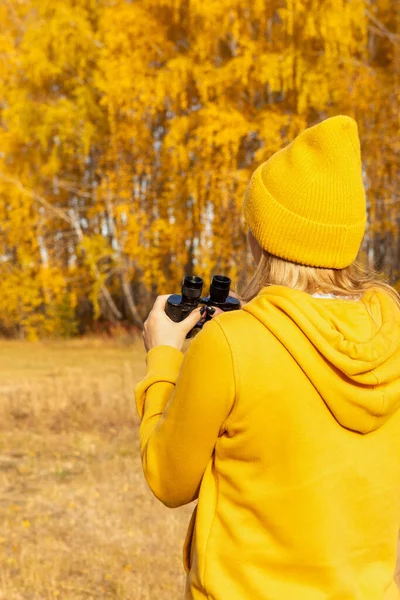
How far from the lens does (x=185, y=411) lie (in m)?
1.33

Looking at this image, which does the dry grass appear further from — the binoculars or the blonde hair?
the blonde hair

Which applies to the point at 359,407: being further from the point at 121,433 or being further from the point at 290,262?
the point at 121,433

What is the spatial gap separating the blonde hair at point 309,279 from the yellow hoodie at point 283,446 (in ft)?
0.13

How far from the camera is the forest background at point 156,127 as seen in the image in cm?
1452

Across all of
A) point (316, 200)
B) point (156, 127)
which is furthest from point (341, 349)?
point (156, 127)

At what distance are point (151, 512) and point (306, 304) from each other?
494 centimetres

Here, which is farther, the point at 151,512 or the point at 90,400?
the point at 90,400

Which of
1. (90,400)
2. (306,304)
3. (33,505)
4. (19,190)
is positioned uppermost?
(306,304)

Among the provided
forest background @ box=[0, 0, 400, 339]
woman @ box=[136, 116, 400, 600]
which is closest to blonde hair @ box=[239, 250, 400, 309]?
woman @ box=[136, 116, 400, 600]

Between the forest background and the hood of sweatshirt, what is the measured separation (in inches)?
516

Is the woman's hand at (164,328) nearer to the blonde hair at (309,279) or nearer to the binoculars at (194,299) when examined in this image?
the binoculars at (194,299)

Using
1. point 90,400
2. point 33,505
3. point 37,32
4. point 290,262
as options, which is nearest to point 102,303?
point 37,32

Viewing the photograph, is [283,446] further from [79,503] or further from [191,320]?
[79,503]

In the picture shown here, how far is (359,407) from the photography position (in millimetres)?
1354
